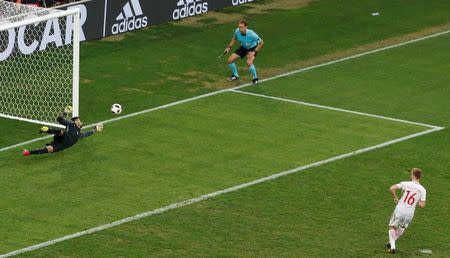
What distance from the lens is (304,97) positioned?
39844 mm

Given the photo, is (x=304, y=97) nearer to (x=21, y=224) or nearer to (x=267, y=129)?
Answer: (x=267, y=129)

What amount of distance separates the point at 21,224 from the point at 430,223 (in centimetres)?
920

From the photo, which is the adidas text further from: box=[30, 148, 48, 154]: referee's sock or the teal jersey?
box=[30, 148, 48, 154]: referee's sock

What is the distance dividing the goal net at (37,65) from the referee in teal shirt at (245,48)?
5108 mm

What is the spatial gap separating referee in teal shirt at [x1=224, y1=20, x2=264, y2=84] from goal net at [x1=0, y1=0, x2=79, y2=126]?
511cm

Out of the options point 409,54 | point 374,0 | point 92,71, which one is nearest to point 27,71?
point 92,71

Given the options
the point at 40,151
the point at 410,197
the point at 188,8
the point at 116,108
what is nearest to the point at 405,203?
the point at 410,197

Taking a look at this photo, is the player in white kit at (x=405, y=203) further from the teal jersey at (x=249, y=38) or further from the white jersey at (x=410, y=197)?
the teal jersey at (x=249, y=38)

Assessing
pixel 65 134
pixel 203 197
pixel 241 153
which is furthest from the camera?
pixel 241 153

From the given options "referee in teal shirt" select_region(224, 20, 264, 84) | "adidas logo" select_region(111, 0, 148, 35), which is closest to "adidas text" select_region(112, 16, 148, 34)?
"adidas logo" select_region(111, 0, 148, 35)

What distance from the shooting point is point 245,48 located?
4159 centimetres

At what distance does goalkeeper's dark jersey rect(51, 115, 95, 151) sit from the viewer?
111ft

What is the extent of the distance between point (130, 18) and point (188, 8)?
3137 mm

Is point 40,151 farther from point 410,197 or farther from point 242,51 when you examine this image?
point 410,197
